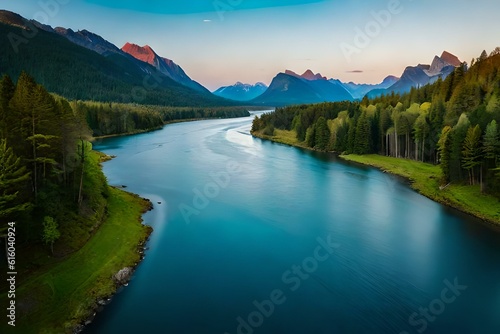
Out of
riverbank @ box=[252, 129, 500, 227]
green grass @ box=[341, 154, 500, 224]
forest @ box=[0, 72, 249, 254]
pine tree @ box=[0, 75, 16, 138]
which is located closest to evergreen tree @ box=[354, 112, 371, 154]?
riverbank @ box=[252, 129, 500, 227]

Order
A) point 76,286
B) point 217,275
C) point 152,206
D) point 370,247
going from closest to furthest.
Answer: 1. point 76,286
2. point 217,275
3. point 370,247
4. point 152,206

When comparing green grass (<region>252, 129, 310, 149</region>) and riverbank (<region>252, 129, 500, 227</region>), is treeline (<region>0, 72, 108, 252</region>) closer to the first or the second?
riverbank (<region>252, 129, 500, 227</region>)

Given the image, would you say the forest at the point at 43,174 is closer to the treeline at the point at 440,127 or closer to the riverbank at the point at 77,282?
the riverbank at the point at 77,282

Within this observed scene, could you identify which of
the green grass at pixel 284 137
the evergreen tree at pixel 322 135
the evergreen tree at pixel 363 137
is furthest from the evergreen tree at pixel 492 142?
the green grass at pixel 284 137

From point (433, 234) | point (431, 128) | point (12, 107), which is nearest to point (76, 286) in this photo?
point (12, 107)

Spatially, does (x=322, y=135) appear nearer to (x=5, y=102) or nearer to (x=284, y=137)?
(x=284, y=137)

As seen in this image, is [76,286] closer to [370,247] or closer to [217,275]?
[217,275]

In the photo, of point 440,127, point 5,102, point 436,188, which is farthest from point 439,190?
point 5,102

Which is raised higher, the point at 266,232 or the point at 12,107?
the point at 12,107
